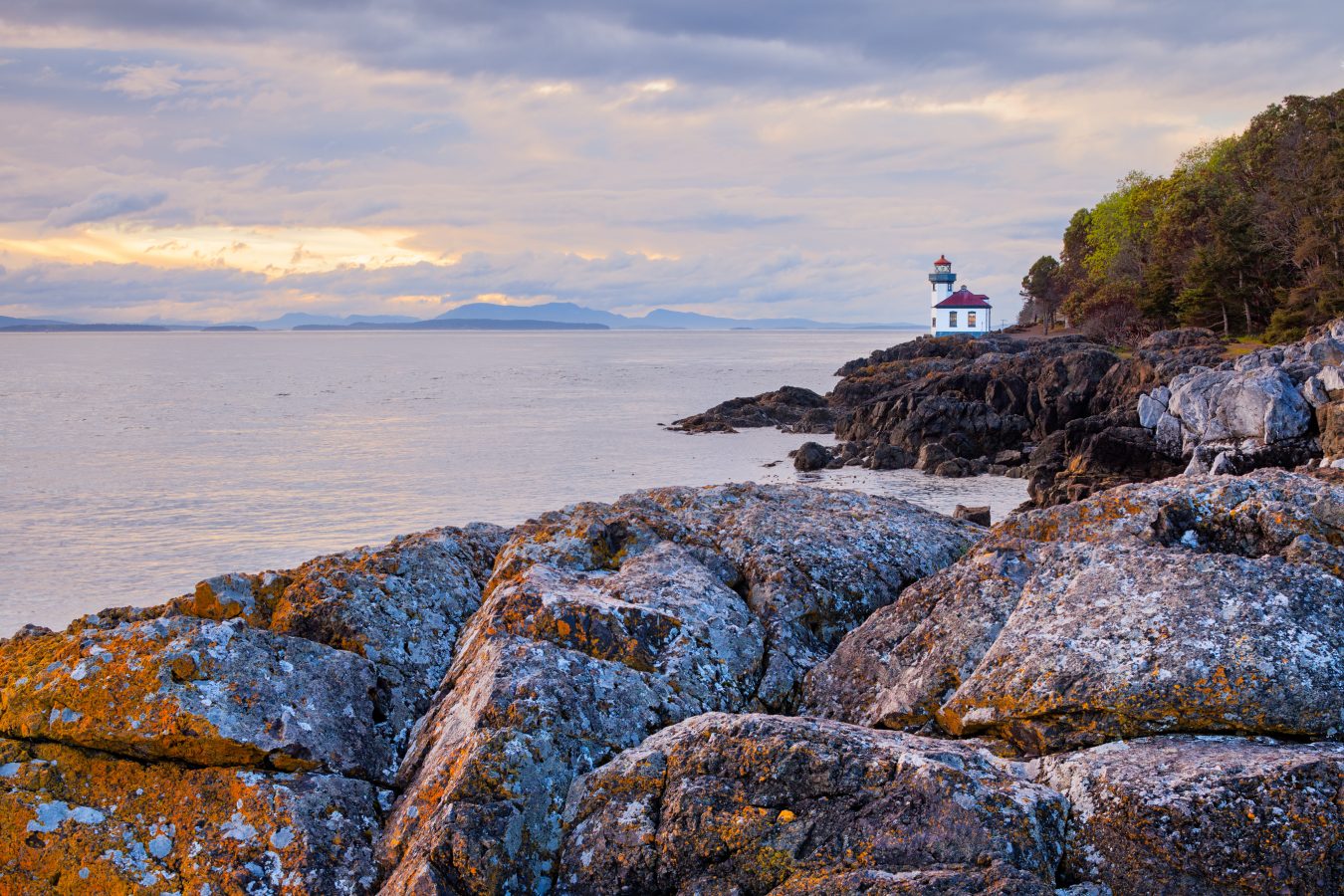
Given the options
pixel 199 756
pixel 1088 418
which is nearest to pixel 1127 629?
pixel 199 756

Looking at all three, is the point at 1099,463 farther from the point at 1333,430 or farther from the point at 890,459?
the point at 890,459

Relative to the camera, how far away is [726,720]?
473cm

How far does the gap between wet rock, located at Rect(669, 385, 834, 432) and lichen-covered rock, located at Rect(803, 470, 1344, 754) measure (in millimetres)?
38863

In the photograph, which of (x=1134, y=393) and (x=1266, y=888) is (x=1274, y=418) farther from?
(x=1266, y=888)

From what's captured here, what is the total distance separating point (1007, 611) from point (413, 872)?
12.3 feet

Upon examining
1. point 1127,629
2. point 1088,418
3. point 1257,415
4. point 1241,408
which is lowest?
point 1088,418

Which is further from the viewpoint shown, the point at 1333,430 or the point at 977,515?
the point at 1333,430

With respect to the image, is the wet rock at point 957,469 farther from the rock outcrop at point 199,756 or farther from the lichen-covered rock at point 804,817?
the lichen-covered rock at point 804,817

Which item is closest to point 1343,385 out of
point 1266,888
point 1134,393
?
point 1134,393

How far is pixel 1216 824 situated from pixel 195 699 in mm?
5051

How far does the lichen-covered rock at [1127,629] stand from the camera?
4602 millimetres

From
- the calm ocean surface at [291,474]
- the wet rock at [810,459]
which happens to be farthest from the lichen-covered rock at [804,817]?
the wet rock at [810,459]

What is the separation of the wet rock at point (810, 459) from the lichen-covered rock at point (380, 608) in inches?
1068

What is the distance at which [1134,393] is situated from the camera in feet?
118
